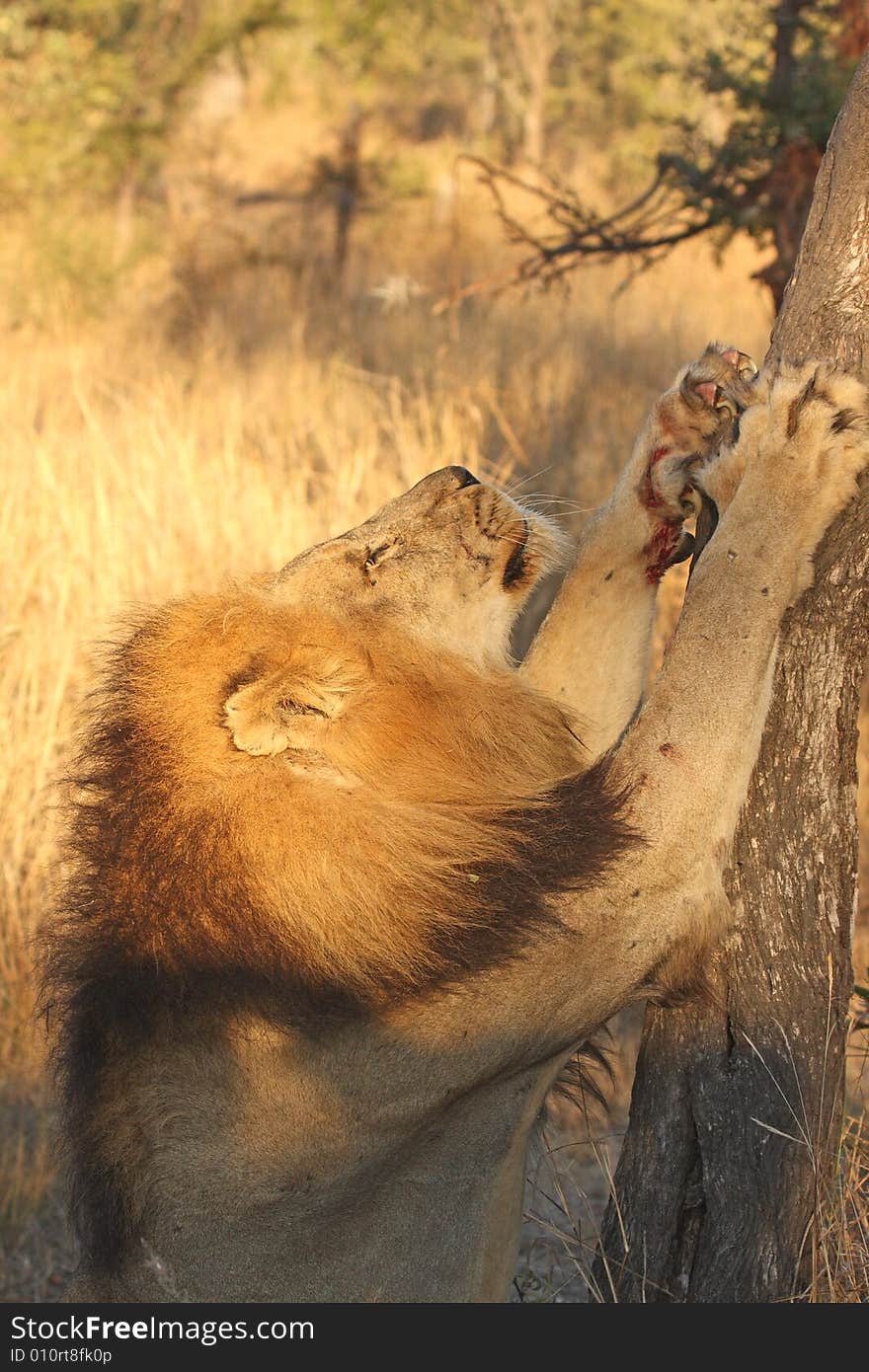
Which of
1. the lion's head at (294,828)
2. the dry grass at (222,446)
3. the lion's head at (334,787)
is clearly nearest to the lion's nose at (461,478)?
the lion's head at (334,787)

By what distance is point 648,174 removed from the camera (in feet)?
60.6

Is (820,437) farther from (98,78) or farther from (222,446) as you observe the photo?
(98,78)

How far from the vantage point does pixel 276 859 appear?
88.7 inches

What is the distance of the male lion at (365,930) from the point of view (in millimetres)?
2234

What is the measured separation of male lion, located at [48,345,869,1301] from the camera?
2.23m

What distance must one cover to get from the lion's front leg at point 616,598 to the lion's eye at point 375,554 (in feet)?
1.17

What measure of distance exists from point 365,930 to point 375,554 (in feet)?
2.96

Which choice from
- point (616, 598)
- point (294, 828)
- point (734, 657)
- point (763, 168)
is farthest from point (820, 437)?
point (763, 168)

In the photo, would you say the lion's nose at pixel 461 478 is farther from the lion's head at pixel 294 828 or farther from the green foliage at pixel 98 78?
the green foliage at pixel 98 78

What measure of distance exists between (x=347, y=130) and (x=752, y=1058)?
17.9 metres

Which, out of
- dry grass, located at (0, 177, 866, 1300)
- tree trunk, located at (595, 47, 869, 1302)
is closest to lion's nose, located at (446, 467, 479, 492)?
tree trunk, located at (595, 47, 869, 1302)

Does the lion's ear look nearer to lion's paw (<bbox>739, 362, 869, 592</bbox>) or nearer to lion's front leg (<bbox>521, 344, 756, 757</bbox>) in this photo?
lion's front leg (<bbox>521, 344, 756, 757</bbox>)

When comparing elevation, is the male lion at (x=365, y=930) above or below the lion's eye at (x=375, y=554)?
below

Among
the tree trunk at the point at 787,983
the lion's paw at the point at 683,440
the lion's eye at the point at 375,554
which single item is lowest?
the tree trunk at the point at 787,983
